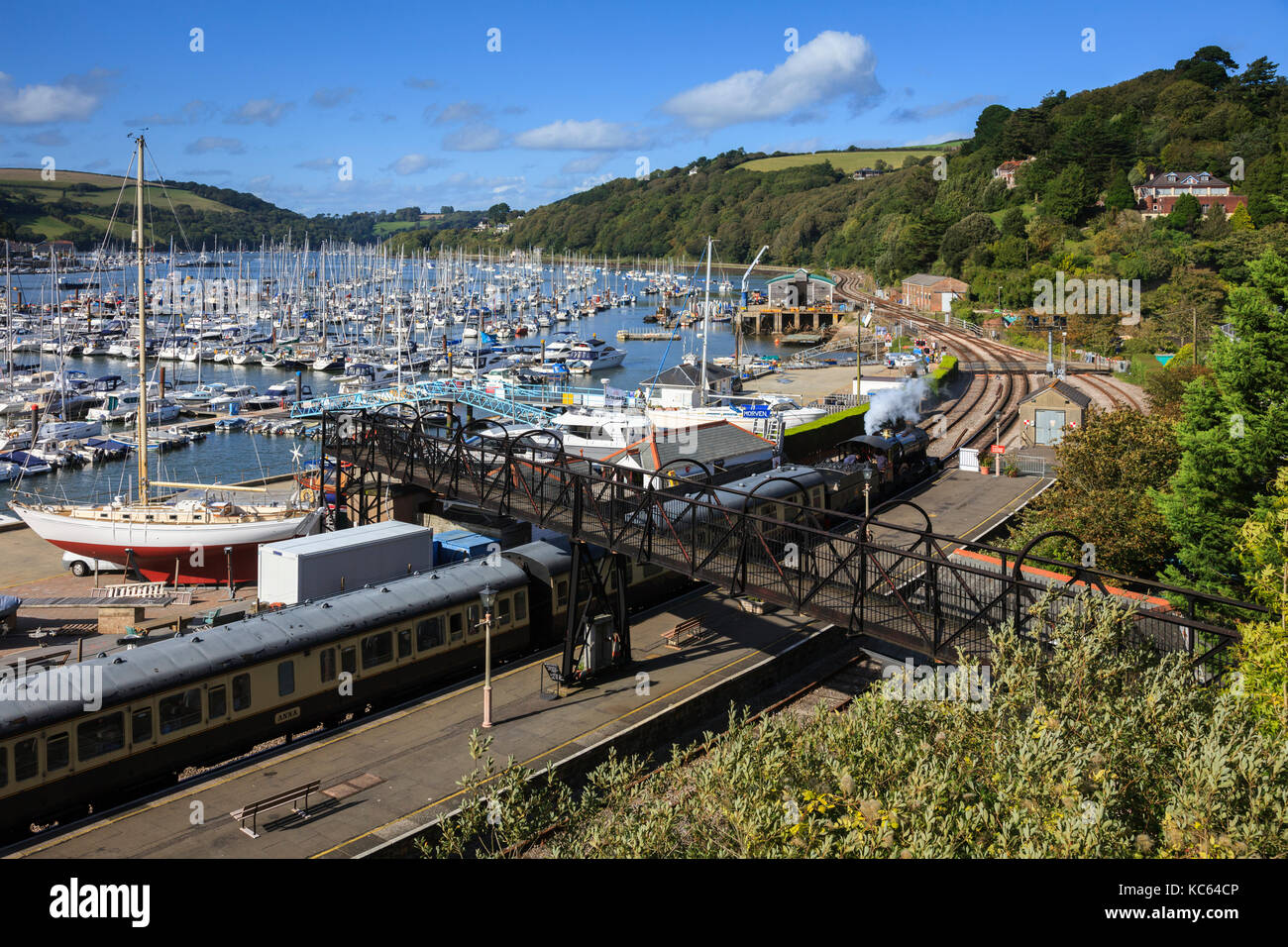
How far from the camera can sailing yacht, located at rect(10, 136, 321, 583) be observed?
40250 mm

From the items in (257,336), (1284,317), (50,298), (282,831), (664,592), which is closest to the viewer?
(282,831)

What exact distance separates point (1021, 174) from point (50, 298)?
165 metres

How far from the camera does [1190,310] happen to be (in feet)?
279

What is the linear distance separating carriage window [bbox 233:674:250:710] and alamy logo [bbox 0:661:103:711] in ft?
9.01

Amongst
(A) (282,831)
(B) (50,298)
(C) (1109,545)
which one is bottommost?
(A) (282,831)

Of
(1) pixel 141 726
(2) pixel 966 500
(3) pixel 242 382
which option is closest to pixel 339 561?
(1) pixel 141 726

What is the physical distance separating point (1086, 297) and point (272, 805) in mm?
101868

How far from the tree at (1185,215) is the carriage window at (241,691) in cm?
11915

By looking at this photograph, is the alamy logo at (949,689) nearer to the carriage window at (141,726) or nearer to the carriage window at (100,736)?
the carriage window at (141,726)

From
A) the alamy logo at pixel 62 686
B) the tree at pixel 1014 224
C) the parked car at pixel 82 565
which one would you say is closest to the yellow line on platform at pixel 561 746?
the alamy logo at pixel 62 686
